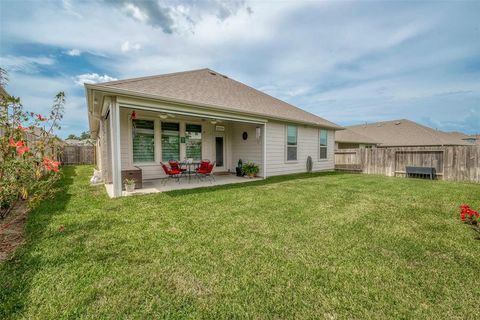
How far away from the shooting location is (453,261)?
271 cm

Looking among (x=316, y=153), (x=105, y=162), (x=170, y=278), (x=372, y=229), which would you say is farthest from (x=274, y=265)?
(x=316, y=153)

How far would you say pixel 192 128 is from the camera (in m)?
10.1

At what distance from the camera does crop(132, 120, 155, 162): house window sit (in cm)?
862

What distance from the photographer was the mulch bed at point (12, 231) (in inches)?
116

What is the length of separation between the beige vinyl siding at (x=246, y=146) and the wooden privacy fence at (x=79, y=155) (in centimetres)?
Answer: 1607

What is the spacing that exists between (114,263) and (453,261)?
4226 mm

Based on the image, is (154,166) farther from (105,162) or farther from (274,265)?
(274,265)

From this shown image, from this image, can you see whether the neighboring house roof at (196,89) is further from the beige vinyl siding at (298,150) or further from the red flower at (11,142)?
the red flower at (11,142)

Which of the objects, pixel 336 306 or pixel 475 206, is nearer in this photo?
pixel 336 306

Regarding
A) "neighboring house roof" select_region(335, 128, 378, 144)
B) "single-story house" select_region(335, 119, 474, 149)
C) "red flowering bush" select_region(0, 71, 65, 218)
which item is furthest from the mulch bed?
"neighboring house roof" select_region(335, 128, 378, 144)

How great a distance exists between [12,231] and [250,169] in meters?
7.73

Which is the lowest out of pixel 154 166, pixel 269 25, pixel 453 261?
pixel 453 261

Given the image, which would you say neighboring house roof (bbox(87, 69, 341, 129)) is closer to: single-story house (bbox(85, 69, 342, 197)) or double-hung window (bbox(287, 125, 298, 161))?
single-story house (bbox(85, 69, 342, 197))

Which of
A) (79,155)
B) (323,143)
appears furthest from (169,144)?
(79,155)
